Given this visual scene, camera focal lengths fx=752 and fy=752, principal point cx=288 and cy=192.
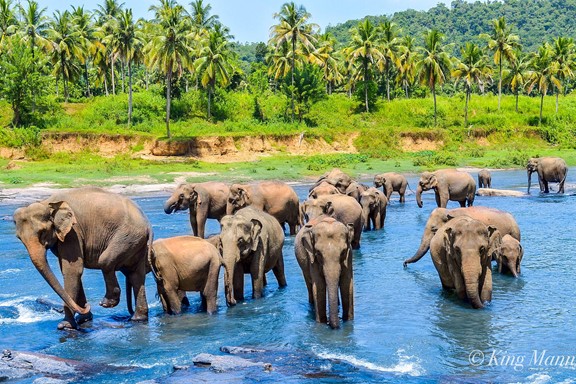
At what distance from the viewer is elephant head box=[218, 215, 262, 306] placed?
529 inches

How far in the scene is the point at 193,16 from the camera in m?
71.6

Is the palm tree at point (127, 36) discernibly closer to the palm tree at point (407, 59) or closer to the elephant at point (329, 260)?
the palm tree at point (407, 59)

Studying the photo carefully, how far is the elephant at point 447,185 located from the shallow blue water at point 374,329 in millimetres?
9093

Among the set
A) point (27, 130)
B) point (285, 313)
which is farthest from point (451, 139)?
point (285, 313)

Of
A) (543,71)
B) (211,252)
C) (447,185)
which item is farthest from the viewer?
(543,71)

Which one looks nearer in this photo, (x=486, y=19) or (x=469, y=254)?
(x=469, y=254)

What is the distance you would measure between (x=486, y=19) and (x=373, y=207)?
167 meters

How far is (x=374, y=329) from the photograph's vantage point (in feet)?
42.6

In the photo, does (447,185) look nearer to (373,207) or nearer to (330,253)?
(373,207)

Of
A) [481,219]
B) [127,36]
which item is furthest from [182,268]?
[127,36]

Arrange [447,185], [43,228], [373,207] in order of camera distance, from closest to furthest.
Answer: [43,228]
[373,207]
[447,185]

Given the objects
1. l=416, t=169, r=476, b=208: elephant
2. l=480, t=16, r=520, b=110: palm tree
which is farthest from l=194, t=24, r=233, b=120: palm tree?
l=416, t=169, r=476, b=208: elephant

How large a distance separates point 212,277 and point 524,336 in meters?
5.39

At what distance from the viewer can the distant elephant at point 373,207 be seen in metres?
24.0
